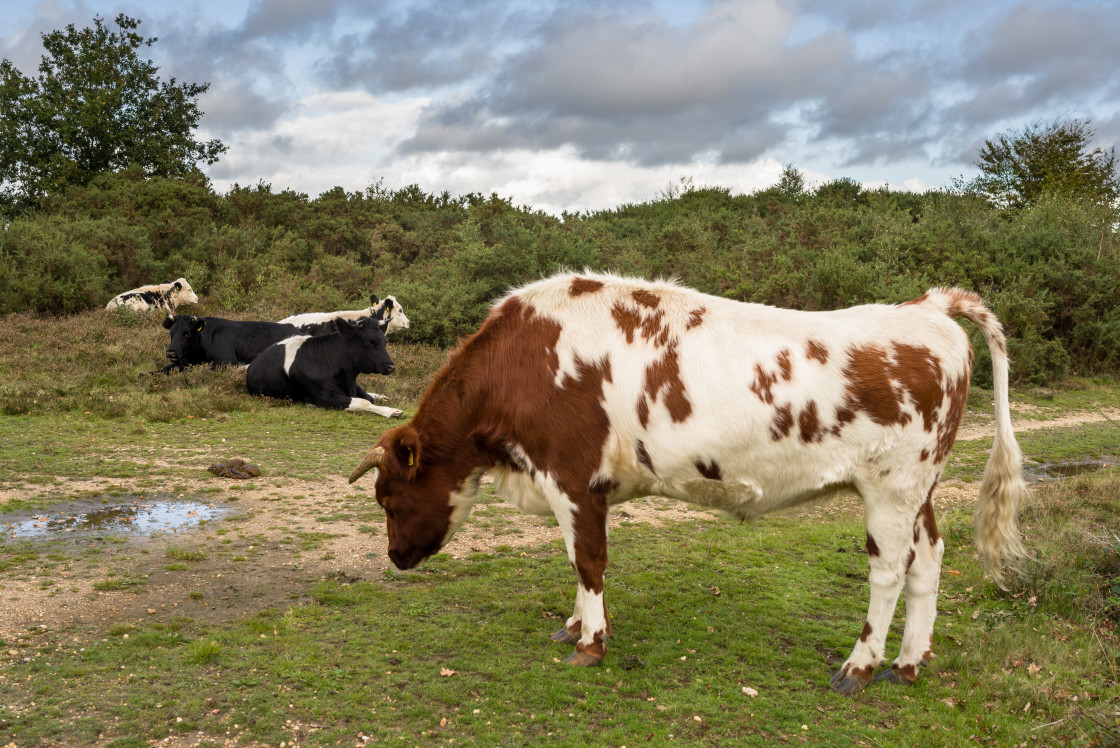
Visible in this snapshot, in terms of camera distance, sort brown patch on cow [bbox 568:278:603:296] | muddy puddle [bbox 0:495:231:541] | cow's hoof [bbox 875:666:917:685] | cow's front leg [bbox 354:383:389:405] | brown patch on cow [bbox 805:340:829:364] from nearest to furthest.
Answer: brown patch on cow [bbox 805:340:829:364] → cow's hoof [bbox 875:666:917:685] → brown patch on cow [bbox 568:278:603:296] → muddy puddle [bbox 0:495:231:541] → cow's front leg [bbox 354:383:389:405]

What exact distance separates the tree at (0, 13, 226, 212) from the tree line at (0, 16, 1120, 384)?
84mm

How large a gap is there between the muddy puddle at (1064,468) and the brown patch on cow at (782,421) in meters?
7.40

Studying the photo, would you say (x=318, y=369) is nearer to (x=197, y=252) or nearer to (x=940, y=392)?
(x=940, y=392)

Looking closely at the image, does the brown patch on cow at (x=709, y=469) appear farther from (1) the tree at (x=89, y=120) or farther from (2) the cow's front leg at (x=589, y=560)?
(1) the tree at (x=89, y=120)

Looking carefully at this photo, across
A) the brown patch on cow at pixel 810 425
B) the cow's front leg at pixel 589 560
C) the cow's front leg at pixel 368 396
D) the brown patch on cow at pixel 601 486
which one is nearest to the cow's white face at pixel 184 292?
the cow's front leg at pixel 368 396

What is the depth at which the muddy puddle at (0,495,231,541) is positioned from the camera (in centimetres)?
699

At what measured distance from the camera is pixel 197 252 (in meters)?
23.9

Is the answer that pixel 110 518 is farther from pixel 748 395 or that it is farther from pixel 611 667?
pixel 748 395

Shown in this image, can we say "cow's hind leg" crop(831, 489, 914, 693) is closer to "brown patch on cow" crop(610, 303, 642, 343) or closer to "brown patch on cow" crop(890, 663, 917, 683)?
"brown patch on cow" crop(890, 663, 917, 683)

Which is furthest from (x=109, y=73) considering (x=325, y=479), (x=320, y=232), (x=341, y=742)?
(x=341, y=742)

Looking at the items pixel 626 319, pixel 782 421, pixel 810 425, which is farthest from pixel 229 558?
pixel 810 425

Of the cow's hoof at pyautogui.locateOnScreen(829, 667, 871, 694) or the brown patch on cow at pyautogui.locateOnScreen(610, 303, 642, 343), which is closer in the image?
the cow's hoof at pyautogui.locateOnScreen(829, 667, 871, 694)

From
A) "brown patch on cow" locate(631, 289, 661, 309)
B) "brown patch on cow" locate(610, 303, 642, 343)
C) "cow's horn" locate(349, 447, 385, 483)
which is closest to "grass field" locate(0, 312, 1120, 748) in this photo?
"cow's horn" locate(349, 447, 385, 483)

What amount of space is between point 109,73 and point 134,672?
119 ft
